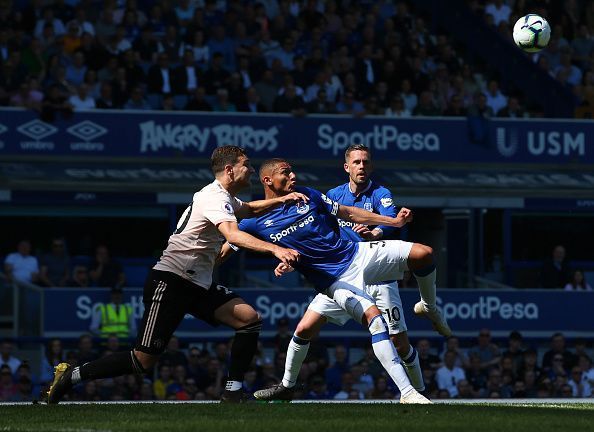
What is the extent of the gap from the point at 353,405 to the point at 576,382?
8.21 metres

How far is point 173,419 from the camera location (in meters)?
10.2

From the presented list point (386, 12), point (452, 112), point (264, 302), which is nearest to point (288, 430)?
point (264, 302)

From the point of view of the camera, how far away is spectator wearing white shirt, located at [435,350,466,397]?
62.2 feet

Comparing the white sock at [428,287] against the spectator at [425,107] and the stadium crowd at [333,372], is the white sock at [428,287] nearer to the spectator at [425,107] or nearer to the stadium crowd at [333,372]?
the stadium crowd at [333,372]

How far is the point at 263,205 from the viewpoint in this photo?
11.2 meters

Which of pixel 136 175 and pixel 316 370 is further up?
pixel 136 175

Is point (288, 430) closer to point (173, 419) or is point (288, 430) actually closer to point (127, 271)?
point (173, 419)

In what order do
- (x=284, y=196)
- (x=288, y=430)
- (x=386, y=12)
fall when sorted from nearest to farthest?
(x=288, y=430)
(x=284, y=196)
(x=386, y=12)

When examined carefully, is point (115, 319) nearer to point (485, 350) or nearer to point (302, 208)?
point (485, 350)

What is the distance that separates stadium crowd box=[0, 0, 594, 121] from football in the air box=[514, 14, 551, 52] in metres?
5.14

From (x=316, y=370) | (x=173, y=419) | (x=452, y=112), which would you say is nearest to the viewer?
(x=173, y=419)

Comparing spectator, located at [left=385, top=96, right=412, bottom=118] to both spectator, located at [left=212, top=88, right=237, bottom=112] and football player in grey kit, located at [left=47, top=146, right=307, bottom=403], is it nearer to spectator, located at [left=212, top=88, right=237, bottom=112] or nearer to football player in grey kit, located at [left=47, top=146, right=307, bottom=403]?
spectator, located at [left=212, top=88, right=237, bottom=112]

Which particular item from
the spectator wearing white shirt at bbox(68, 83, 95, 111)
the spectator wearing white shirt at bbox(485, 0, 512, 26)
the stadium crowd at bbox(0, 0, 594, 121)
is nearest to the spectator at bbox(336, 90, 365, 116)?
the stadium crowd at bbox(0, 0, 594, 121)

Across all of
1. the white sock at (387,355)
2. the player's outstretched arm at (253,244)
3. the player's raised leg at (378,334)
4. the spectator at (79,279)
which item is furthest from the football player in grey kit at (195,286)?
the spectator at (79,279)
